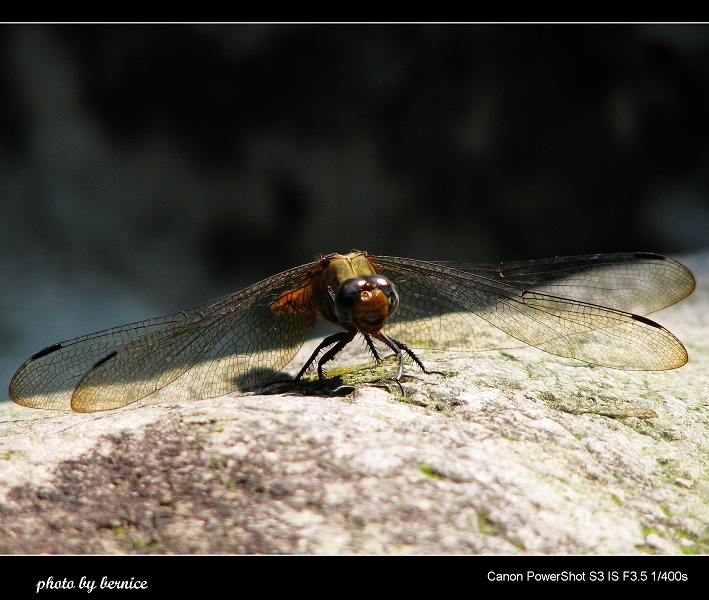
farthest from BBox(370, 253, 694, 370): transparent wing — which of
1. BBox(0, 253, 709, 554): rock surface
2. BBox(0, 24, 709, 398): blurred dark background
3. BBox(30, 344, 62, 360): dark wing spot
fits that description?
BBox(0, 24, 709, 398): blurred dark background

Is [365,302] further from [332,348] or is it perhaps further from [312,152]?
[312,152]

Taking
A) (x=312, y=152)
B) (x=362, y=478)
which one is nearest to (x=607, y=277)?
(x=362, y=478)

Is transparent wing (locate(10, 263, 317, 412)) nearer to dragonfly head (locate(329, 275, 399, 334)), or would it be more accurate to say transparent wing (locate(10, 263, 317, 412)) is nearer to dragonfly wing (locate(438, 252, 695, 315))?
dragonfly head (locate(329, 275, 399, 334))

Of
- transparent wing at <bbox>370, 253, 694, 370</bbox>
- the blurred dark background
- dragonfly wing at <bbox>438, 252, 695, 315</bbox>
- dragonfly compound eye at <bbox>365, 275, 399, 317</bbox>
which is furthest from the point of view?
the blurred dark background

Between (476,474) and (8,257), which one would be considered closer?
(476,474)

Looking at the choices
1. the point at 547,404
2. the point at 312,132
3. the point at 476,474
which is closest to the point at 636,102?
the point at 312,132

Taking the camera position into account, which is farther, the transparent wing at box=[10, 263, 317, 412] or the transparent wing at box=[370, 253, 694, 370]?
→ the transparent wing at box=[370, 253, 694, 370]

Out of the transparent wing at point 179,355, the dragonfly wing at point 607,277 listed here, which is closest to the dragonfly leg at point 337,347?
the transparent wing at point 179,355

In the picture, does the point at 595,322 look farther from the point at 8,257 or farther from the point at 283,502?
the point at 8,257
